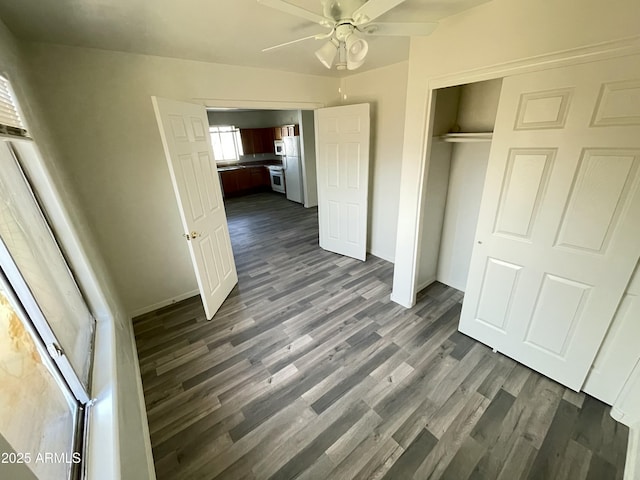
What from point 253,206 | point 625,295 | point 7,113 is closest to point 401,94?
point 625,295

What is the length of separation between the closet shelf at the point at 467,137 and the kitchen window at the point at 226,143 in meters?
6.74

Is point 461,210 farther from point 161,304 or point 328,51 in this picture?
point 161,304

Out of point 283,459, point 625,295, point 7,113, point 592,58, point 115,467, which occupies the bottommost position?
point 283,459

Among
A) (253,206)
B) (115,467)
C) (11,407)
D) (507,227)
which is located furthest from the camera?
(253,206)

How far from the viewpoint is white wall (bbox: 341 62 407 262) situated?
9.54 feet

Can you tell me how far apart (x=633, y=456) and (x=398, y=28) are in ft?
8.56

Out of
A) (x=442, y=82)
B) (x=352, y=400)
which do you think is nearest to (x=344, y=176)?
(x=442, y=82)

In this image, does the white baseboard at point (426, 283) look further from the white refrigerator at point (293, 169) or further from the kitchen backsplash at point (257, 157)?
the kitchen backsplash at point (257, 157)

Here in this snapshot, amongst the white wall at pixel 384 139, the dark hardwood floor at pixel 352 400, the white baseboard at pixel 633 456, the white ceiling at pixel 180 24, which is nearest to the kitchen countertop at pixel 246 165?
the white wall at pixel 384 139

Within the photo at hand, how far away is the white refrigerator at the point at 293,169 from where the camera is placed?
6.32 m

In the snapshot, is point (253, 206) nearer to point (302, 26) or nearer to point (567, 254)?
point (302, 26)

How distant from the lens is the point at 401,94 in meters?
2.84

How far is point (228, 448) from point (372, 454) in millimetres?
831

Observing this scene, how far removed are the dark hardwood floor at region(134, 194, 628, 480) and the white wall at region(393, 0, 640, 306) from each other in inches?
36.7
